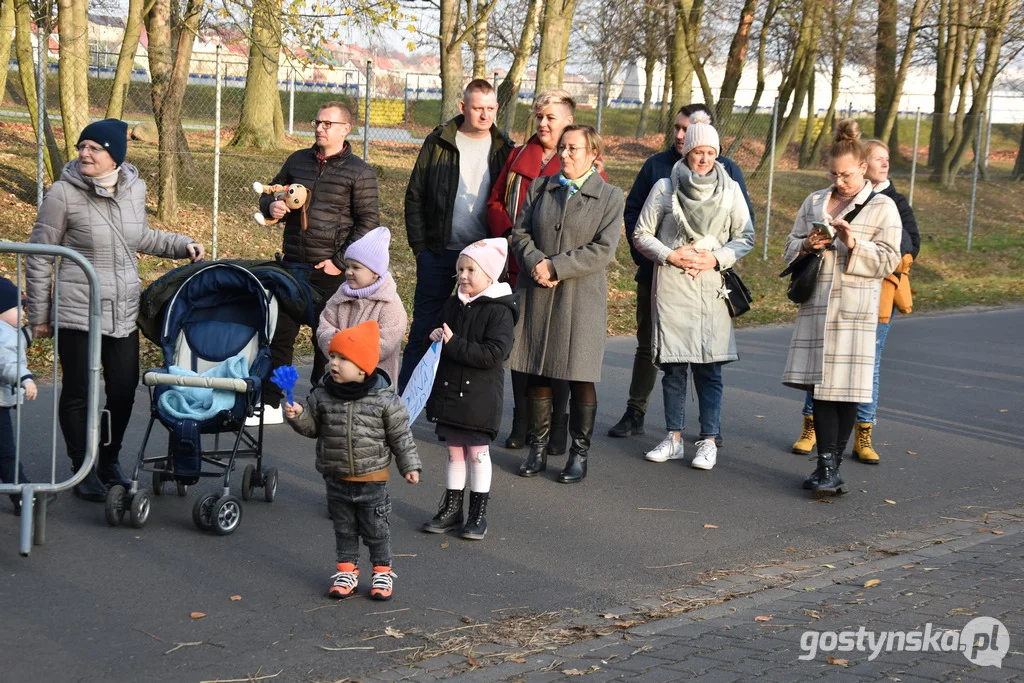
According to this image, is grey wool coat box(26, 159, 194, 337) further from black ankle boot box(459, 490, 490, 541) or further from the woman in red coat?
the woman in red coat

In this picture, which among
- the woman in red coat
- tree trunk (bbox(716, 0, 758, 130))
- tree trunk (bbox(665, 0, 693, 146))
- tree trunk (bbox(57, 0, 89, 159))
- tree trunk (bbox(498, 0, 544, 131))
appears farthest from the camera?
tree trunk (bbox(716, 0, 758, 130))

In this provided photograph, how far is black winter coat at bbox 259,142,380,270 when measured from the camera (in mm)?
7762

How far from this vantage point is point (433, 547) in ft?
19.8

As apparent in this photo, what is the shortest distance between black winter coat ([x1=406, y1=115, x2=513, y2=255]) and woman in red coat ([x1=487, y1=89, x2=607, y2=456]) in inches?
10.3

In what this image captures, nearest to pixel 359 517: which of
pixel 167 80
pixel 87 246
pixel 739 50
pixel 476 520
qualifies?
pixel 476 520

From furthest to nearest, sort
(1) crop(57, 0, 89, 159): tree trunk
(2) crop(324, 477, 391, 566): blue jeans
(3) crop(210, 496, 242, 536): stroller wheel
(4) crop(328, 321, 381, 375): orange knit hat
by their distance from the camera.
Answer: (1) crop(57, 0, 89, 159): tree trunk
(3) crop(210, 496, 242, 536): stroller wheel
(2) crop(324, 477, 391, 566): blue jeans
(4) crop(328, 321, 381, 375): orange knit hat

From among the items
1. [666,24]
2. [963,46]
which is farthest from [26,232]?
[963,46]

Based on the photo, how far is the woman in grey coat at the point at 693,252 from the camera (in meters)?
7.47

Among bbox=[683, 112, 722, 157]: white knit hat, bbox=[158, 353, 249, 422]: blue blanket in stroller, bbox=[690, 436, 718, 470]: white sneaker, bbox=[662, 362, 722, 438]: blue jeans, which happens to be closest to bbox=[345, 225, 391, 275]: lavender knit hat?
bbox=[158, 353, 249, 422]: blue blanket in stroller

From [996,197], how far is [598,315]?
1047 inches

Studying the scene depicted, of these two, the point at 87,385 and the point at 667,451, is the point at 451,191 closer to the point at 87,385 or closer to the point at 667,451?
the point at 667,451

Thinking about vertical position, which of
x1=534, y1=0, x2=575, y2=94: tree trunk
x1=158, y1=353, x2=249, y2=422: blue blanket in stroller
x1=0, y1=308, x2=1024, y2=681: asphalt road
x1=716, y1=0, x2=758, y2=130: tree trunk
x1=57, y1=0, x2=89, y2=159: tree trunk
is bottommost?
x1=0, y1=308, x2=1024, y2=681: asphalt road

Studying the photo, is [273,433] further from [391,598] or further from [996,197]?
[996,197]

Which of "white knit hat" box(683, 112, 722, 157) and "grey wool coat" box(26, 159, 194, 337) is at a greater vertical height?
"white knit hat" box(683, 112, 722, 157)
